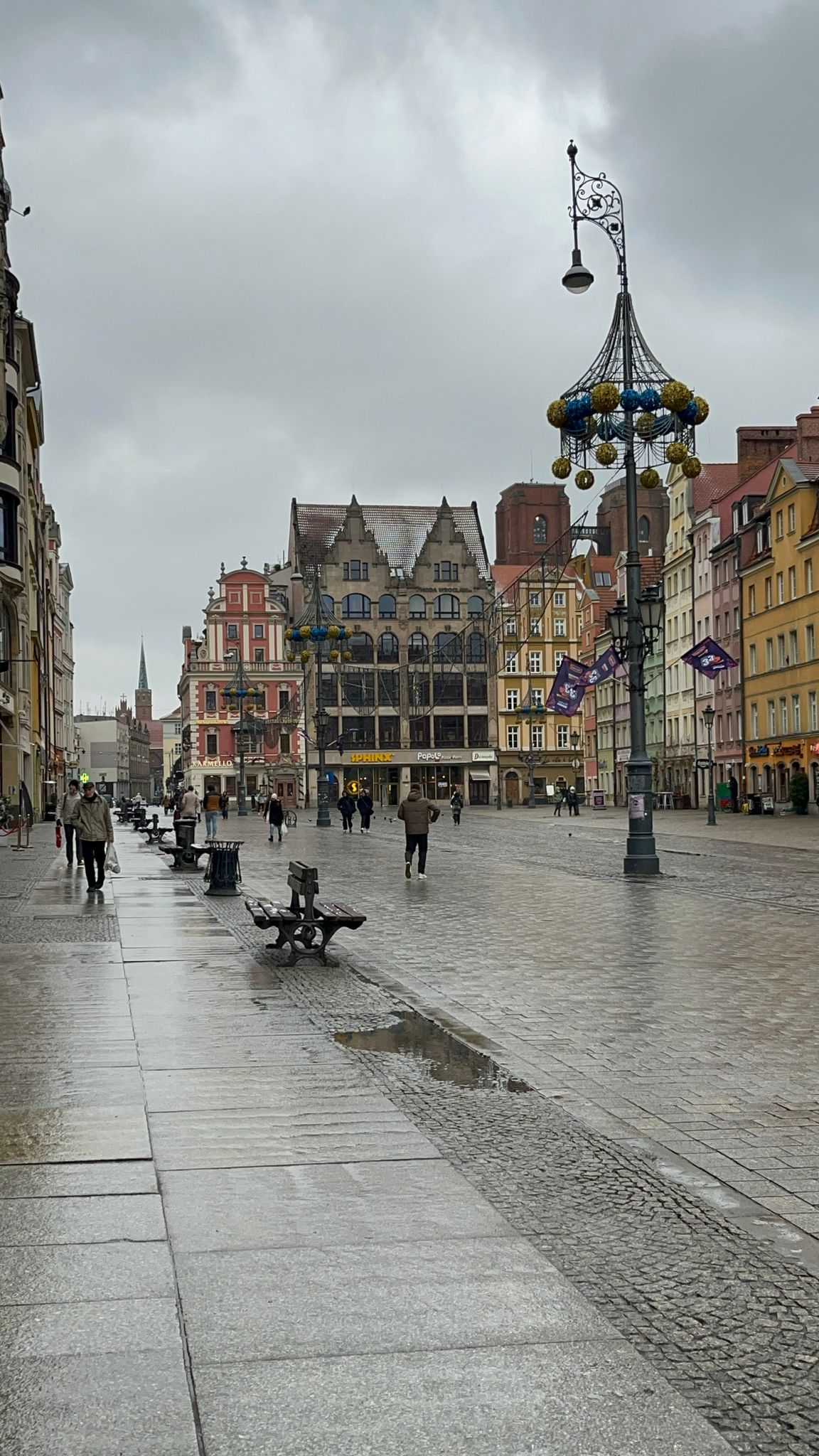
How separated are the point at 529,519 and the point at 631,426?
111 meters

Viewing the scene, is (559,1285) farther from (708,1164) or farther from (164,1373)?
(708,1164)

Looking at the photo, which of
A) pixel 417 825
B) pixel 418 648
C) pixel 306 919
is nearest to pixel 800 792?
pixel 417 825

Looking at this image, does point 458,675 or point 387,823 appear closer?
point 387,823

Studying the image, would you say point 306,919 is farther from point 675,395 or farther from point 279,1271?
point 675,395

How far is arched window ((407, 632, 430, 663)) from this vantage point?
4368 inches

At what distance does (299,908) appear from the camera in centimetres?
1444

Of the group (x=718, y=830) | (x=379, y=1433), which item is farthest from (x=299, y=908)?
(x=718, y=830)

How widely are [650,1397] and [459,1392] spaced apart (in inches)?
18.9

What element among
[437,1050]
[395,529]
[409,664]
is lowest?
[437,1050]

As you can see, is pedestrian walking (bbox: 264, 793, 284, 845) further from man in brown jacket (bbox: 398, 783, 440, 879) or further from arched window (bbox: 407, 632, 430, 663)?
arched window (bbox: 407, 632, 430, 663)

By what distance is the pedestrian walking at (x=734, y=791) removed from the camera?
230 feet

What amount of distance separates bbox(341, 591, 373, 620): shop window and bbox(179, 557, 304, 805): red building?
475cm

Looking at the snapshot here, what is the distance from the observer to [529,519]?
134 m

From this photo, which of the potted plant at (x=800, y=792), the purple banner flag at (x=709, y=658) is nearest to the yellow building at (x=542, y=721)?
the potted plant at (x=800, y=792)
